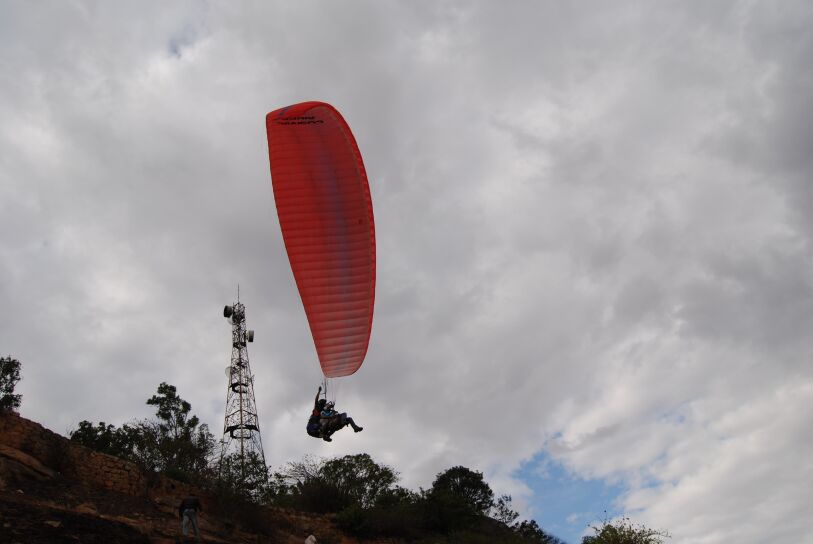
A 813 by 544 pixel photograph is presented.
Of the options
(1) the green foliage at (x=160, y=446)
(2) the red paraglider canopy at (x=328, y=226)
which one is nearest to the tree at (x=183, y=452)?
(1) the green foliage at (x=160, y=446)

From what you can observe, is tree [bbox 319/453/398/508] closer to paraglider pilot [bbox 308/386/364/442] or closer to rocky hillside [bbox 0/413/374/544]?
rocky hillside [bbox 0/413/374/544]

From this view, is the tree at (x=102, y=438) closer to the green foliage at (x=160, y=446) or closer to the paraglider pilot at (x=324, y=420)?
the green foliage at (x=160, y=446)

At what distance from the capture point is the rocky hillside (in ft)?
43.1

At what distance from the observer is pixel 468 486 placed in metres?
35.1

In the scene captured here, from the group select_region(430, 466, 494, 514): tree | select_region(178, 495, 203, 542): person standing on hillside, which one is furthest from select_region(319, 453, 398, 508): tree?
select_region(178, 495, 203, 542): person standing on hillside

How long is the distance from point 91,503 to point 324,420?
604cm

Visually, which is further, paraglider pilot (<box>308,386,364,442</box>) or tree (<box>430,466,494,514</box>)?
tree (<box>430,466,494,514</box>)

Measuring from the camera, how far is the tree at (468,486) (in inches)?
1332

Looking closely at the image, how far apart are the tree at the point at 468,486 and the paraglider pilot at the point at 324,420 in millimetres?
19554

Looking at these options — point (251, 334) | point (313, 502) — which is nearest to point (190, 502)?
point (313, 502)

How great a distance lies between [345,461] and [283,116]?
1909 cm

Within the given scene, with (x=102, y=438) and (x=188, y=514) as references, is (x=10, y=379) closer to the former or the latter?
(x=102, y=438)

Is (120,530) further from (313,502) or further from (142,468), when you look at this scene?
(313,502)

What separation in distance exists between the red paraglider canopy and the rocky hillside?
5.58m
